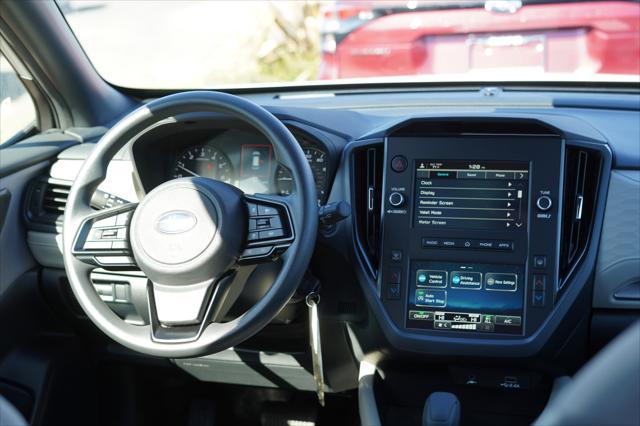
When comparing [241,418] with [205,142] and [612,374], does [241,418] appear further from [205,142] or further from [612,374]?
[612,374]

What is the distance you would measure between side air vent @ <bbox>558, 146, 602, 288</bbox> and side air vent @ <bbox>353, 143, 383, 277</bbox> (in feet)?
1.83

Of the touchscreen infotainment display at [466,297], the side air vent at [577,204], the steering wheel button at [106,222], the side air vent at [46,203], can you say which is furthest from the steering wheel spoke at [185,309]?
the side air vent at [577,204]

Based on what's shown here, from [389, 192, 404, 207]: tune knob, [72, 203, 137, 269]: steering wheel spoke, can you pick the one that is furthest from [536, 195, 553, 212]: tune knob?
[72, 203, 137, 269]: steering wheel spoke

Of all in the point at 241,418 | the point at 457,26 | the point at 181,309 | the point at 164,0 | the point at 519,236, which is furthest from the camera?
the point at 164,0

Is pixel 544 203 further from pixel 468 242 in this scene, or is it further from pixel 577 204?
pixel 468 242

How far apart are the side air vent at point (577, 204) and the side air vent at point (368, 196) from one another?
56 cm

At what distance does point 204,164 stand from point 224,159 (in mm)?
76

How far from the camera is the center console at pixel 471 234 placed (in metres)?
2.29

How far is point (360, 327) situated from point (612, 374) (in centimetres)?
131

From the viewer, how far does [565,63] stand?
138 inches

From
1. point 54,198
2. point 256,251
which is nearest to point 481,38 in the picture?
point 54,198

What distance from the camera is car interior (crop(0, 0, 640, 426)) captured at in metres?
1.98

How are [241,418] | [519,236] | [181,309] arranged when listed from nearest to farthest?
[181,309]
[519,236]
[241,418]

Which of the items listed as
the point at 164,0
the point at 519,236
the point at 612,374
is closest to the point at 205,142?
the point at 519,236
